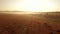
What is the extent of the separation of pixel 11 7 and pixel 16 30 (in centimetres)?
63

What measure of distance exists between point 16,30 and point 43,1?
656 millimetres

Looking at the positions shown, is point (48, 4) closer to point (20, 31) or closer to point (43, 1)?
point (43, 1)

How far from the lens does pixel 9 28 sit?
0.54 metres

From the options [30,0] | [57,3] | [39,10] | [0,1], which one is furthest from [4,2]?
[57,3]

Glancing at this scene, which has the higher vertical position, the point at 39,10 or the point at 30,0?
the point at 30,0

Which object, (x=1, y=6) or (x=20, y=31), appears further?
(x=1, y=6)

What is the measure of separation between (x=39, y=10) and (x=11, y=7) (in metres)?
0.29

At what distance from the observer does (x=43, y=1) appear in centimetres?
110

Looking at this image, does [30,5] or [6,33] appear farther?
[30,5]

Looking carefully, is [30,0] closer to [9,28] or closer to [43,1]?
[43,1]

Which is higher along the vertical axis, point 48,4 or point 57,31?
point 48,4

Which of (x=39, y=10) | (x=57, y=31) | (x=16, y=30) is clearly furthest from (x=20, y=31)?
(x=39, y=10)

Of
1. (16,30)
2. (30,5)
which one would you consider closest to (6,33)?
(16,30)

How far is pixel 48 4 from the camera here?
1.09m
